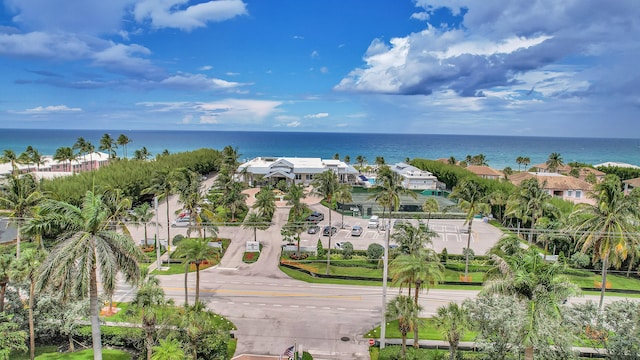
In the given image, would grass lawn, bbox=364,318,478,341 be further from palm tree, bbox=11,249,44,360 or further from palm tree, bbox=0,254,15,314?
→ palm tree, bbox=0,254,15,314

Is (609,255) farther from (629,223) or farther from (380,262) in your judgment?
(380,262)

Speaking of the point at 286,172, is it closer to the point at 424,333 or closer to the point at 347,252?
the point at 347,252

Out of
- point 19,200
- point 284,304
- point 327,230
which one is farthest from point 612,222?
point 19,200

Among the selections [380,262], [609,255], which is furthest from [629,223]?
[380,262]

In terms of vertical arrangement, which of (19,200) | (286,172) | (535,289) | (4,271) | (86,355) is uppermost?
(286,172)

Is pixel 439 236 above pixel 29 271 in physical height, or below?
below

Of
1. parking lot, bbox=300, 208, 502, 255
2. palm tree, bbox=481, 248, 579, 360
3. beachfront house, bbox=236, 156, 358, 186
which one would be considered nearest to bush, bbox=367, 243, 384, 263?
parking lot, bbox=300, 208, 502, 255
